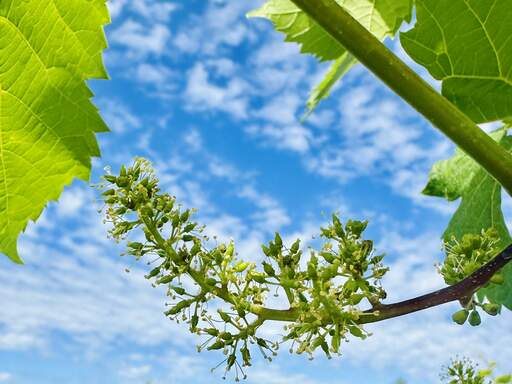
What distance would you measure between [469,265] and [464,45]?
0.65m

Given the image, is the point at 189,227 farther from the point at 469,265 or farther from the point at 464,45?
the point at 464,45

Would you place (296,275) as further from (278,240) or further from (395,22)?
(395,22)

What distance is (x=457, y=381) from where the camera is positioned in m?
3.52

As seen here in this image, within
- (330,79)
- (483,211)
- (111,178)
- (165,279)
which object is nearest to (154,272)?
(165,279)

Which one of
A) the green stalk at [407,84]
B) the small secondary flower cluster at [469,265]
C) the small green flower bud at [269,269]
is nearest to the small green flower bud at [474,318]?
the small secondary flower cluster at [469,265]

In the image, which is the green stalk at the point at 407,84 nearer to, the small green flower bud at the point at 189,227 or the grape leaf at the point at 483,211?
the small green flower bud at the point at 189,227

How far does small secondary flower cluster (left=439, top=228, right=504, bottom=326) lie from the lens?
2062 mm

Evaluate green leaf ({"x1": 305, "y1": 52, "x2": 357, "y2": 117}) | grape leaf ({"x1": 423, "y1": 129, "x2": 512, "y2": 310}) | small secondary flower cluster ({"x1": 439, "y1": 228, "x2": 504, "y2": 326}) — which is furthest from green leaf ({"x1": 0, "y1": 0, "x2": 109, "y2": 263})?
green leaf ({"x1": 305, "y1": 52, "x2": 357, "y2": 117})

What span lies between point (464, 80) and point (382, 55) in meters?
0.58

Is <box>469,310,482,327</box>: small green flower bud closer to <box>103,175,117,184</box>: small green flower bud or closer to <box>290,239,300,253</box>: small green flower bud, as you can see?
<box>290,239,300,253</box>: small green flower bud

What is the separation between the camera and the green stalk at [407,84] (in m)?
1.64

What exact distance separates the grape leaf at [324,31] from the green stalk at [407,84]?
3.29 feet

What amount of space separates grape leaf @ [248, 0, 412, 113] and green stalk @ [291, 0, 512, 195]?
1.00m

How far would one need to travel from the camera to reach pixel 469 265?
212 cm
